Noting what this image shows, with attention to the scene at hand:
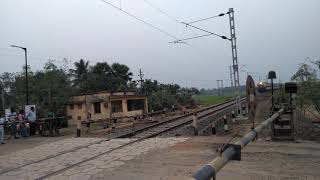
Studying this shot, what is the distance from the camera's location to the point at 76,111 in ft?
161

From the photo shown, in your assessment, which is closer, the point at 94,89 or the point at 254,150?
→ the point at 254,150

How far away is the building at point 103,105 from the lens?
4616cm

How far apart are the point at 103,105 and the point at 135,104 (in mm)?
4625

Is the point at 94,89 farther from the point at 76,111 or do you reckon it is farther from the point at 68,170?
the point at 68,170

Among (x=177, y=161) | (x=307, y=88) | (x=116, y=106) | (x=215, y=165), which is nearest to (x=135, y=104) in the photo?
(x=116, y=106)

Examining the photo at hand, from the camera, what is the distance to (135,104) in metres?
49.7

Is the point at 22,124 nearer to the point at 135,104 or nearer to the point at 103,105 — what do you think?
the point at 103,105

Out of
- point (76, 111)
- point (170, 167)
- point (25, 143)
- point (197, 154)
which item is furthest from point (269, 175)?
point (76, 111)

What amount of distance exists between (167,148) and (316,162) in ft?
17.9

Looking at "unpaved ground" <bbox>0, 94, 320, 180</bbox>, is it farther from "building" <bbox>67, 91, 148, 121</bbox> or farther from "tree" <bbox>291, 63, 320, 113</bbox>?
"building" <bbox>67, 91, 148, 121</bbox>

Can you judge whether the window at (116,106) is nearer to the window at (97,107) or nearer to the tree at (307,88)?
the window at (97,107)

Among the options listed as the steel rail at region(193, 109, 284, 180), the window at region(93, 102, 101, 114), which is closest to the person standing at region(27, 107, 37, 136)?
the steel rail at region(193, 109, 284, 180)

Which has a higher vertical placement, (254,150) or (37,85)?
(37,85)

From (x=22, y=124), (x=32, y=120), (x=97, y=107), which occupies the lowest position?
(x=22, y=124)
